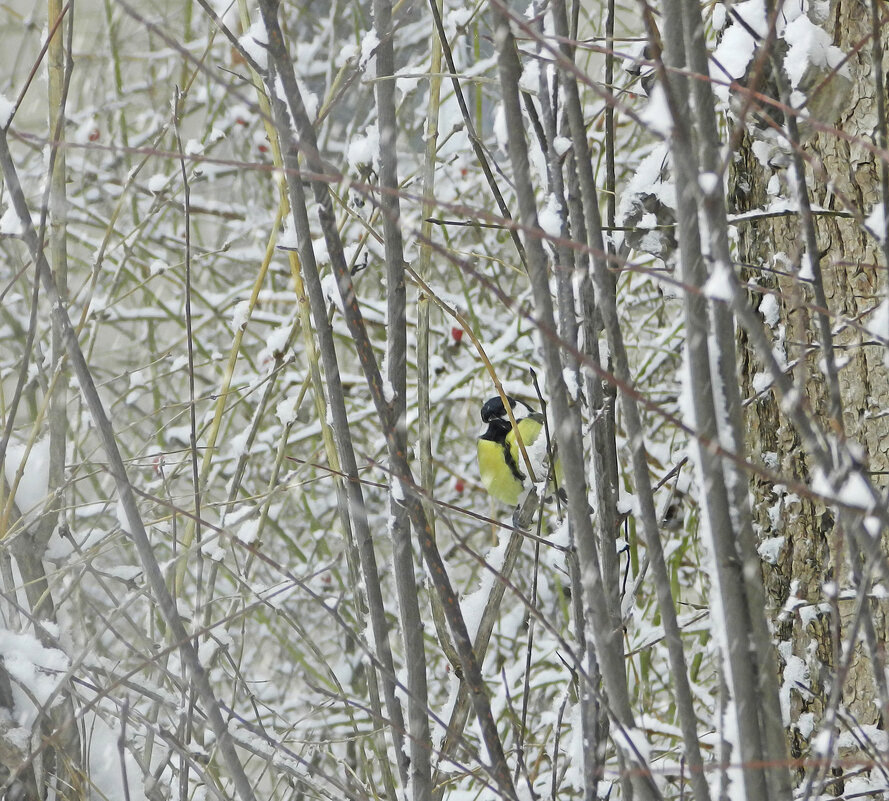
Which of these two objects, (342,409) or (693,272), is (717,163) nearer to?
(693,272)

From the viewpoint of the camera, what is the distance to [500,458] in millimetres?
2828

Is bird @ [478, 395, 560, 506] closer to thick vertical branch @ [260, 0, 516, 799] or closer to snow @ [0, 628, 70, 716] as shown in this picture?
snow @ [0, 628, 70, 716]

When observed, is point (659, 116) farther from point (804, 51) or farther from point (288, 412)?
point (288, 412)

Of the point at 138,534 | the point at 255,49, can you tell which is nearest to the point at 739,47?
the point at 255,49

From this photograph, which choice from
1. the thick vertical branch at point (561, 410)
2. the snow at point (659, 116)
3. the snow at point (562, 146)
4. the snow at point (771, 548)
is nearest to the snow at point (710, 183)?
the snow at point (659, 116)

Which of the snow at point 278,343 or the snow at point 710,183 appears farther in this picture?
the snow at point 278,343

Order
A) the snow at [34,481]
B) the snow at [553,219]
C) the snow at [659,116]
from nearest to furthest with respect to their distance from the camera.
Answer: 1. the snow at [659,116]
2. the snow at [553,219]
3. the snow at [34,481]

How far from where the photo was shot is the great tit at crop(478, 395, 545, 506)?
2809 millimetres

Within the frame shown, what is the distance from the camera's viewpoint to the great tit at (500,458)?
9.21 feet

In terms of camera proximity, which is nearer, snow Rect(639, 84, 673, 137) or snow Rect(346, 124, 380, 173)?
snow Rect(639, 84, 673, 137)

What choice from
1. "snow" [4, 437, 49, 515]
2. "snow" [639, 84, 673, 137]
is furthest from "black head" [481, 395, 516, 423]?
"snow" [639, 84, 673, 137]

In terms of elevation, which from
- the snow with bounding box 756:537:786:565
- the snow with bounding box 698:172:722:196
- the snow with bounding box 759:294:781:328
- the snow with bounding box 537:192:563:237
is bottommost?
the snow with bounding box 756:537:786:565

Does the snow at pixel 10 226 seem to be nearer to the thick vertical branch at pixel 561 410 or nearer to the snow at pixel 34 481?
the snow at pixel 34 481

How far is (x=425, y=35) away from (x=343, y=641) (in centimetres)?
248
